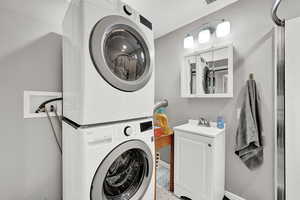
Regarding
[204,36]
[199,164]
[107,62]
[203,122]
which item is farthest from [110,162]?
[204,36]

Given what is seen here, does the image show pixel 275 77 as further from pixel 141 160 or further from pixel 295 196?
pixel 141 160

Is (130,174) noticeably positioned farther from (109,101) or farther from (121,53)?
(121,53)

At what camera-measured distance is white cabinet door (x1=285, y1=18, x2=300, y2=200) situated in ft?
3.72

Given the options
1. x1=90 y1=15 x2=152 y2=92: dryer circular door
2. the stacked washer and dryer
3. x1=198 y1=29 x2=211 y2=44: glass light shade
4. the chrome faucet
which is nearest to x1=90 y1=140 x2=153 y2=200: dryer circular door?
the stacked washer and dryer

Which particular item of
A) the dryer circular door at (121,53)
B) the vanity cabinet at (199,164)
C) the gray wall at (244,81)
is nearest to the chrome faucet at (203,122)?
the gray wall at (244,81)

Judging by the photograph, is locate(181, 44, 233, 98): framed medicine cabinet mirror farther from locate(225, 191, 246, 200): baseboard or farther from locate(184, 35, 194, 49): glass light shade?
locate(225, 191, 246, 200): baseboard

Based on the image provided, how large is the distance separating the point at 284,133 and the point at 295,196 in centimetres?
55

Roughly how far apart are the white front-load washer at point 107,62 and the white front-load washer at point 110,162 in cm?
8

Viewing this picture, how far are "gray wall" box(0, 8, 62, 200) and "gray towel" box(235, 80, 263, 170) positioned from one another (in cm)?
177

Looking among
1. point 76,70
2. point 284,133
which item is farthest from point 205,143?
point 76,70

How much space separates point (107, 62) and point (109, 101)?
0.76ft

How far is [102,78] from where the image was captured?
27.7 inches

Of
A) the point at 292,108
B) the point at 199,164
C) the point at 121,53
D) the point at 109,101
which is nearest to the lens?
the point at 109,101

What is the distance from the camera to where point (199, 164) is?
1400mm
